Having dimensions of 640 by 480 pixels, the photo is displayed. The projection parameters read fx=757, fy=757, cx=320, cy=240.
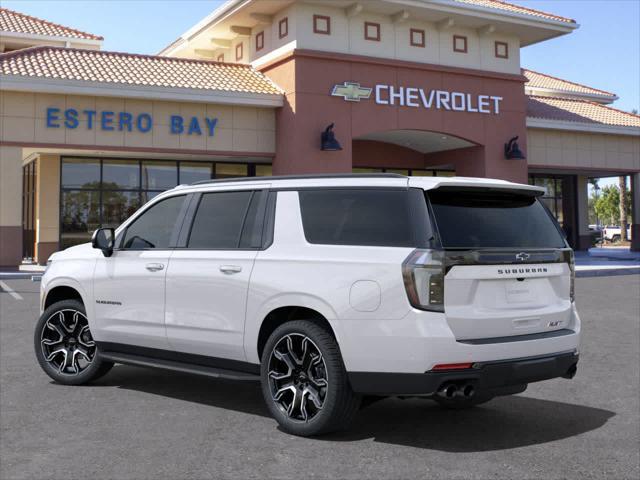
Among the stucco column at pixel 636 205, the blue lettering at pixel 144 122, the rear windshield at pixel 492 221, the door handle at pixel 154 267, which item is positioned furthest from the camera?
the stucco column at pixel 636 205

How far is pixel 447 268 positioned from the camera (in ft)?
16.7

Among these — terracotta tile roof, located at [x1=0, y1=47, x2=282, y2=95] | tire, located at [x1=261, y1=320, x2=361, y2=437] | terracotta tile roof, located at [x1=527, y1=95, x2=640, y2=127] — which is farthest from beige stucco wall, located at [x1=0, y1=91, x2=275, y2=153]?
tire, located at [x1=261, y1=320, x2=361, y2=437]

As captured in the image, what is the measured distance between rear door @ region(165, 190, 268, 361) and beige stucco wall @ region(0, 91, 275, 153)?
19583mm

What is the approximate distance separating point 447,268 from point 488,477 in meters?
1.36

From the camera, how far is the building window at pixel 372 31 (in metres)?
27.3

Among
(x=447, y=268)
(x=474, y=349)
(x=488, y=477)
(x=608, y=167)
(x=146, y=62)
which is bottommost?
(x=488, y=477)

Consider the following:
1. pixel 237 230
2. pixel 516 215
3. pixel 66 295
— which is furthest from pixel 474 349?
pixel 66 295

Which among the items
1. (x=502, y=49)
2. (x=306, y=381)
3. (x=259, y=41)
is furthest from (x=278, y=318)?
(x=502, y=49)

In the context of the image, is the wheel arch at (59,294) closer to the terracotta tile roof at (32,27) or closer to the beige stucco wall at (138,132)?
the beige stucco wall at (138,132)

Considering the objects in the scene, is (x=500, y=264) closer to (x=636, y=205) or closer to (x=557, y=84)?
(x=636, y=205)

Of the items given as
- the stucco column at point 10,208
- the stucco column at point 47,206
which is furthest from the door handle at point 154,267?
the stucco column at point 47,206

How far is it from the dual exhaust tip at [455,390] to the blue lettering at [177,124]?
22.2 meters

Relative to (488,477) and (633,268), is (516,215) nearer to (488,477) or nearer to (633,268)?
(488,477)

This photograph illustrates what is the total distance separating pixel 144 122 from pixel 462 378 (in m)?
22.2
